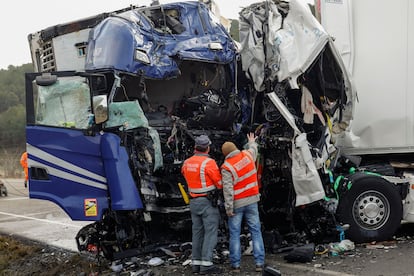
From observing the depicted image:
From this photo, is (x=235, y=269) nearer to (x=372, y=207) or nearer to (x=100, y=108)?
(x=372, y=207)

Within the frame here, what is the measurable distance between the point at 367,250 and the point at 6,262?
501cm

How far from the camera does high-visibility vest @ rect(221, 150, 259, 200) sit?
17.1ft

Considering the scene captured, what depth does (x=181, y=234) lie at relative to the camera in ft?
20.8

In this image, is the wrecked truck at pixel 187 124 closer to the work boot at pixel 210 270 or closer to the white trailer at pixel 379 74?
the white trailer at pixel 379 74

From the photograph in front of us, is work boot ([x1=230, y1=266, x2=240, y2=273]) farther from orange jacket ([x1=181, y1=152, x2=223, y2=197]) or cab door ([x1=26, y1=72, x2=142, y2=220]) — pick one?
cab door ([x1=26, y1=72, x2=142, y2=220])

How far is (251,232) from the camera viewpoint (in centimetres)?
531

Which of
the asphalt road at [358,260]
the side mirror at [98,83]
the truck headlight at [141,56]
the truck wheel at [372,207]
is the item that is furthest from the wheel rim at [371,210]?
the side mirror at [98,83]

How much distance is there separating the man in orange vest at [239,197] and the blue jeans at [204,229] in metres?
0.18

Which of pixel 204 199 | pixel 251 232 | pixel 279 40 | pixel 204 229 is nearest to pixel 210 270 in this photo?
pixel 204 229

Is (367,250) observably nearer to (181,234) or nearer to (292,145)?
(292,145)

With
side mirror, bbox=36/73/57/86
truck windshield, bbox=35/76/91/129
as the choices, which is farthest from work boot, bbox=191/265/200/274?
side mirror, bbox=36/73/57/86

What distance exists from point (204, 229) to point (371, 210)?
7.20 feet

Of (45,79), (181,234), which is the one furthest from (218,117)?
(45,79)

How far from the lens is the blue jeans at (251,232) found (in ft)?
17.2
